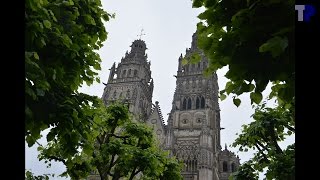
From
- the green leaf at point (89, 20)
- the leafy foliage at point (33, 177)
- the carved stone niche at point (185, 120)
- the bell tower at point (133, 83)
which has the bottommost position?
the leafy foliage at point (33, 177)

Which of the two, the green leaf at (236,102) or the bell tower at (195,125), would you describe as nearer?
the green leaf at (236,102)

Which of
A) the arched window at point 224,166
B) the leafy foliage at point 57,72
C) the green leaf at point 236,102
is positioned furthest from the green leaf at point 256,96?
the arched window at point 224,166

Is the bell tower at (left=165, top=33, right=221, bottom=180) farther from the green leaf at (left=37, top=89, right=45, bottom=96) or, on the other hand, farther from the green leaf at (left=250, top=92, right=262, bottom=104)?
the green leaf at (left=250, top=92, right=262, bottom=104)

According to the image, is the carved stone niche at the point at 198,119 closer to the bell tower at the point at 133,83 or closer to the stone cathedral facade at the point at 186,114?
the stone cathedral facade at the point at 186,114

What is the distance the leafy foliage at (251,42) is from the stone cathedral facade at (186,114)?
138 feet

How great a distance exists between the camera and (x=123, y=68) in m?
59.7

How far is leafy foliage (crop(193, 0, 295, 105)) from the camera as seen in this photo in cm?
339

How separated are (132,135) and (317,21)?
1449cm

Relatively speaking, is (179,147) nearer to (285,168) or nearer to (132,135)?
(132,135)

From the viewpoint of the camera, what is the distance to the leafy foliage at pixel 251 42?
339cm

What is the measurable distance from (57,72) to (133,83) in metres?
51.0

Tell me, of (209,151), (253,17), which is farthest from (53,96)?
(209,151)

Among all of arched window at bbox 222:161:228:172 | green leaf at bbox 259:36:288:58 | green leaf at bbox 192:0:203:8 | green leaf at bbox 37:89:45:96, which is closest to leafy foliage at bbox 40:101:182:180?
green leaf at bbox 37:89:45:96

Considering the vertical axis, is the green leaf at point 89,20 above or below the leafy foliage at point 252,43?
above
